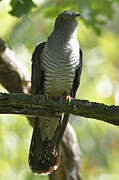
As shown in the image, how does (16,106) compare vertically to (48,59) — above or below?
below

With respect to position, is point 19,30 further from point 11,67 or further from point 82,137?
point 82,137

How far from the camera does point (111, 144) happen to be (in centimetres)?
665

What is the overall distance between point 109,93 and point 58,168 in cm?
142

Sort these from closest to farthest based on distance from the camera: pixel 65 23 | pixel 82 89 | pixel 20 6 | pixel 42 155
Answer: pixel 20 6
pixel 42 155
pixel 65 23
pixel 82 89

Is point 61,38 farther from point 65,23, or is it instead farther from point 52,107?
point 52,107

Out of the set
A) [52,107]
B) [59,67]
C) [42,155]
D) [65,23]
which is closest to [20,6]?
[52,107]

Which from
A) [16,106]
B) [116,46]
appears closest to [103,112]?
[16,106]

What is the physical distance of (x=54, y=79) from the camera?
3955 millimetres

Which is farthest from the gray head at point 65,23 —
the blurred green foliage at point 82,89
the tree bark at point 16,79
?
the tree bark at point 16,79

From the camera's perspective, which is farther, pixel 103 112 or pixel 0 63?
pixel 0 63

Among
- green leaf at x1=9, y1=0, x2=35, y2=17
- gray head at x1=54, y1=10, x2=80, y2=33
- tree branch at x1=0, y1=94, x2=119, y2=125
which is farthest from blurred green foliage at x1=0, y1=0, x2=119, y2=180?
tree branch at x1=0, y1=94, x2=119, y2=125

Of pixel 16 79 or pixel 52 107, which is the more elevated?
pixel 16 79

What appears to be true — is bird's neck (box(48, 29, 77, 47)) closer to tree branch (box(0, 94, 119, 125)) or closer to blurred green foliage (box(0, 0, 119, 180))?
blurred green foliage (box(0, 0, 119, 180))

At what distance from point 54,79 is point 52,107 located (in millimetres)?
→ 968
